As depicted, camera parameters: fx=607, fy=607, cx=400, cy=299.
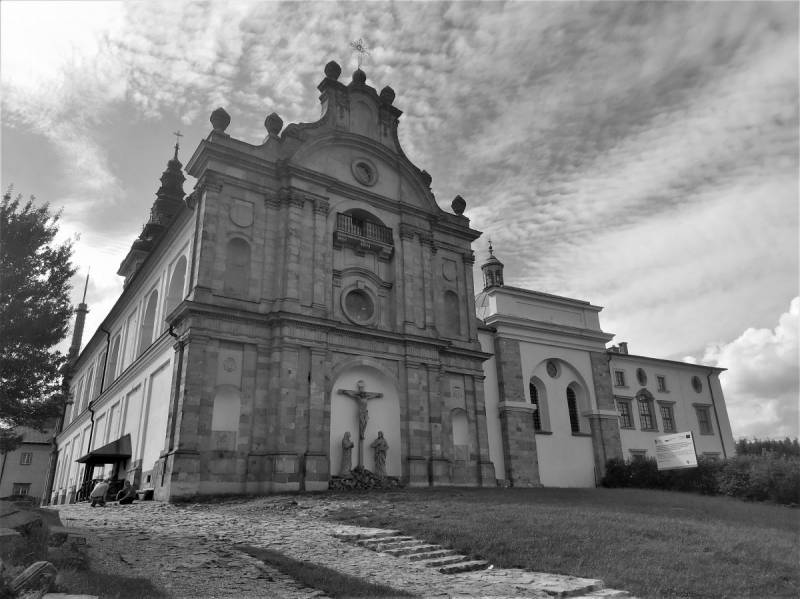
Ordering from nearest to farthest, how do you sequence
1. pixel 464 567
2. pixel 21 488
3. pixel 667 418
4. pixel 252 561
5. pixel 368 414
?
pixel 252 561 < pixel 464 567 < pixel 368 414 < pixel 667 418 < pixel 21 488

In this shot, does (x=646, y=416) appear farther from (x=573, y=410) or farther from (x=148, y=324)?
(x=148, y=324)

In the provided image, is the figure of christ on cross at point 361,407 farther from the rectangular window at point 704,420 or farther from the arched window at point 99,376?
the rectangular window at point 704,420

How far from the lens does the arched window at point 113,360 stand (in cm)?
3791

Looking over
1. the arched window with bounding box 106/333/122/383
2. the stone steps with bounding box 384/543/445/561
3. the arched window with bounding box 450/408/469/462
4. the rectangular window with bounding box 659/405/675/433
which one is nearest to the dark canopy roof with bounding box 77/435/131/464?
the arched window with bounding box 106/333/122/383

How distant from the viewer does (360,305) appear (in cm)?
2722

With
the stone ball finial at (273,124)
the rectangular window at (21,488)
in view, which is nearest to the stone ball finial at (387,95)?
the stone ball finial at (273,124)

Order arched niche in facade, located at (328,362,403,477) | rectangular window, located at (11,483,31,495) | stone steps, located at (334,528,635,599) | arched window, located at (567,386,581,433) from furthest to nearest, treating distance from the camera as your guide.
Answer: rectangular window, located at (11,483,31,495), arched window, located at (567,386,581,433), arched niche in facade, located at (328,362,403,477), stone steps, located at (334,528,635,599)

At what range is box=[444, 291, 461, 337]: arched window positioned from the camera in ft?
99.6

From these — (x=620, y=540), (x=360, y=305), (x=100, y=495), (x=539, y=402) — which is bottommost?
(x=620, y=540)

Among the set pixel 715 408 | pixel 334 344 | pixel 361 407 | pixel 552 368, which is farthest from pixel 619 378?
pixel 334 344

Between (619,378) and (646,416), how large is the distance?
3202mm

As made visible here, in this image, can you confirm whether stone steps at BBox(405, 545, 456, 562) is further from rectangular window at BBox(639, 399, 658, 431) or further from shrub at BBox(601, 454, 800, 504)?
rectangular window at BBox(639, 399, 658, 431)

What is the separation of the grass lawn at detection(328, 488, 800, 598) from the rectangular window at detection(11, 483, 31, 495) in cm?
5436

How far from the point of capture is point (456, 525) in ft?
44.1
